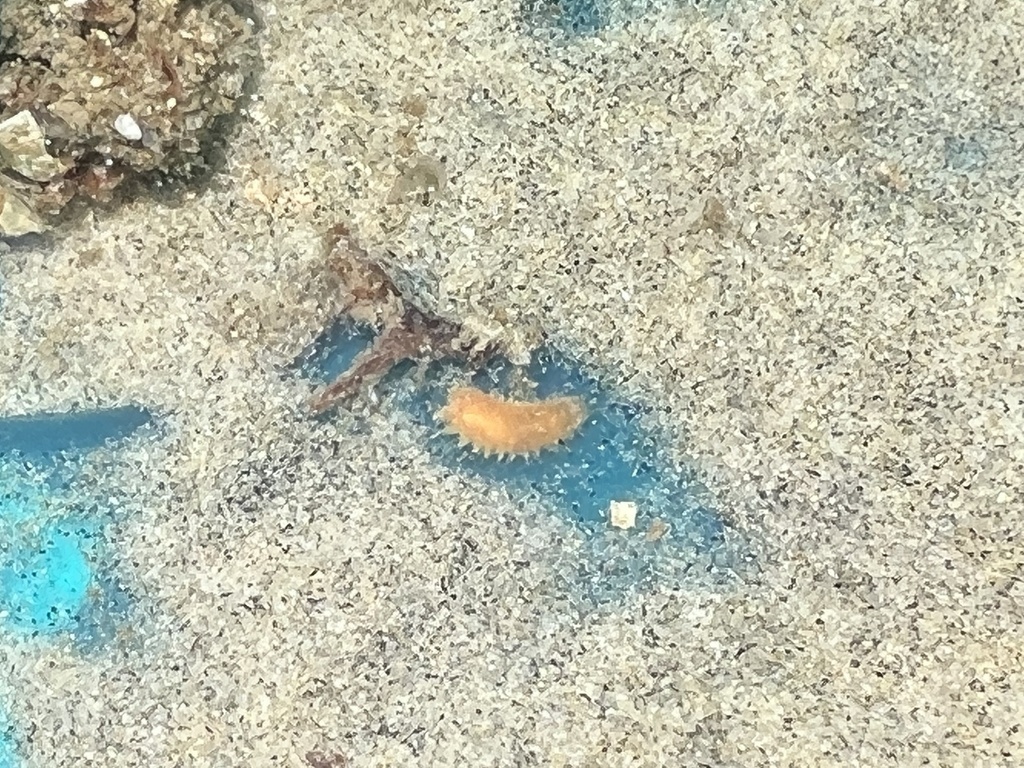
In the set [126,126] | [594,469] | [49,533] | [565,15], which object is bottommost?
[49,533]

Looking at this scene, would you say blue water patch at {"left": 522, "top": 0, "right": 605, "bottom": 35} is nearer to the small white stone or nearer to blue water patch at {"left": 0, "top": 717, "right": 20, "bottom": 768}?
the small white stone

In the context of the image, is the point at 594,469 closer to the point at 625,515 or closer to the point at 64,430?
the point at 625,515

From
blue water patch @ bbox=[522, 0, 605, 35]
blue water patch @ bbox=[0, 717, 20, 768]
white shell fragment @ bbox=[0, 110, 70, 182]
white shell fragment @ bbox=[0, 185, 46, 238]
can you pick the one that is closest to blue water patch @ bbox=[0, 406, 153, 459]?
white shell fragment @ bbox=[0, 185, 46, 238]

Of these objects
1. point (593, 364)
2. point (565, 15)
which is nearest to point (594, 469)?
point (593, 364)

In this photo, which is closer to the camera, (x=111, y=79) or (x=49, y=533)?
(x=111, y=79)

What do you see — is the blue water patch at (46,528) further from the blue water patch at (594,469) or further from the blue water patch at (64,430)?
the blue water patch at (594,469)

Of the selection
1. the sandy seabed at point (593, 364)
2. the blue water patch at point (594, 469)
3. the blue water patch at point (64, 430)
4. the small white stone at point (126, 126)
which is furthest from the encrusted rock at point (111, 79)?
the blue water patch at point (594, 469)

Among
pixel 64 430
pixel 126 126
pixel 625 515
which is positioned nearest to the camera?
pixel 126 126

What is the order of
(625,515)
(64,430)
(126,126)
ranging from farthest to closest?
(64,430) → (625,515) → (126,126)
